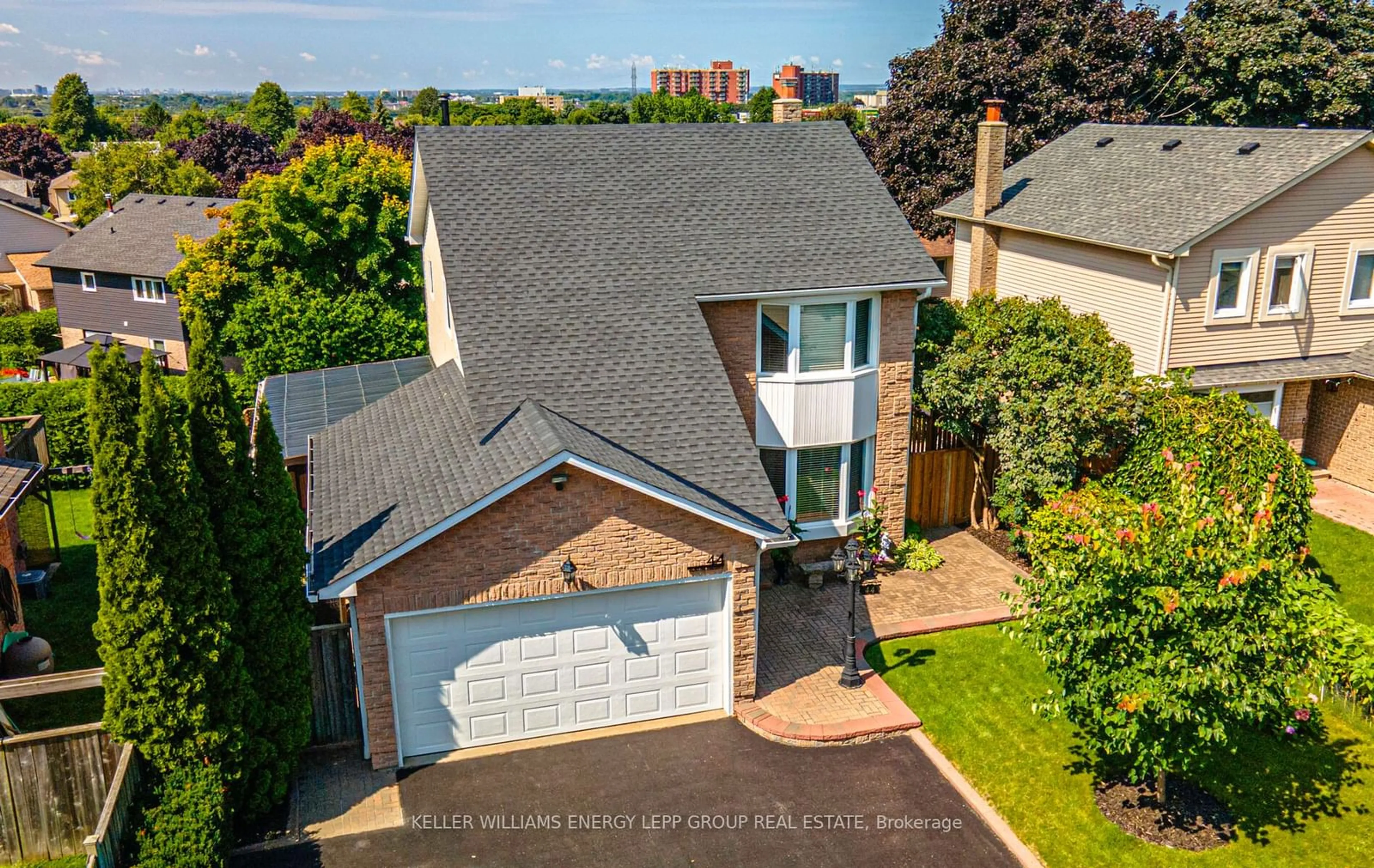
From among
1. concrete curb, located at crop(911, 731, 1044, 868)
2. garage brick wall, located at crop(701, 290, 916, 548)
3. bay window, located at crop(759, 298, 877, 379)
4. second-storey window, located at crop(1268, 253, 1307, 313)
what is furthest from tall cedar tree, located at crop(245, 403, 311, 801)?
second-storey window, located at crop(1268, 253, 1307, 313)

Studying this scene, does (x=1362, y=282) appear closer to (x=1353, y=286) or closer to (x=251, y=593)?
(x=1353, y=286)

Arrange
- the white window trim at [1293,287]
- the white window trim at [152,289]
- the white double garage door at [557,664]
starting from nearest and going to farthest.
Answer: the white double garage door at [557,664]
the white window trim at [1293,287]
the white window trim at [152,289]

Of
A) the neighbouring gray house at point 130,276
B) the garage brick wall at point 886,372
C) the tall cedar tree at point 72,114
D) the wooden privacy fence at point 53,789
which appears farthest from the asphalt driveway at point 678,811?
the tall cedar tree at point 72,114

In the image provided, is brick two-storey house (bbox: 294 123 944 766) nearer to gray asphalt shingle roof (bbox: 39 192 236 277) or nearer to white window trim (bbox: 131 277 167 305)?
white window trim (bbox: 131 277 167 305)

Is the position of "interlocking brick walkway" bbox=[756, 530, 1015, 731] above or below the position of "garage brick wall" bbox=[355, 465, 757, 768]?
below

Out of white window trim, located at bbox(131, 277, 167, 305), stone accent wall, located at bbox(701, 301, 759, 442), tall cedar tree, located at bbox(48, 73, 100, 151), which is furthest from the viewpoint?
tall cedar tree, located at bbox(48, 73, 100, 151)

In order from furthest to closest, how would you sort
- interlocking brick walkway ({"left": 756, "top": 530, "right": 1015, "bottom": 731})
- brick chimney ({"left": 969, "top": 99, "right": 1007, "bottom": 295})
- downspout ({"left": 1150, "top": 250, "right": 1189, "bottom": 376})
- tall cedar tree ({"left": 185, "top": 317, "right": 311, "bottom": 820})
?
1. brick chimney ({"left": 969, "top": 99, "right": 1007, "bottom": 295})
2. downspout ({"left": 1150, "top": 250, "right": 1189, "bottom": 376})
3. interlocking brick walkway ({"left": 756, "top": 530, "right": 1015, "bottom": 731})
4. tall cedar tree ({"left": 185, "top": 317, "right": 311, "bottom": 820})

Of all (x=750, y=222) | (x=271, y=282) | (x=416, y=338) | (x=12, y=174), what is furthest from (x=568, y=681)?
(x=12, y=174)

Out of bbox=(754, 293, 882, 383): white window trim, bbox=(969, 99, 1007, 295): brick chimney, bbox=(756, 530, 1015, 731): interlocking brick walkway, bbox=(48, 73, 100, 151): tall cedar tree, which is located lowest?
bbox=(756, 530, 1015, 731): interlocking brick walkway

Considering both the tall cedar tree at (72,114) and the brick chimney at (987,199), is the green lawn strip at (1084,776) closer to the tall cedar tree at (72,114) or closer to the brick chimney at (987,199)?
the brick chimney at (987,199)
